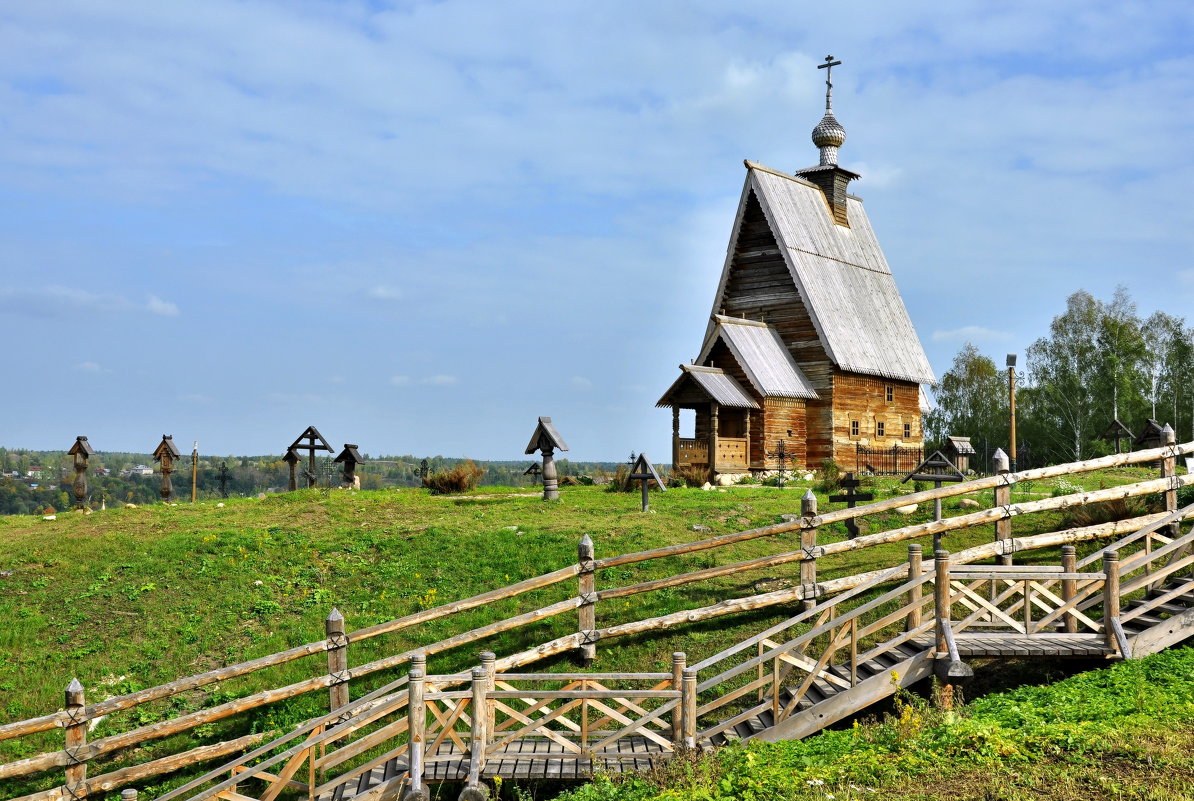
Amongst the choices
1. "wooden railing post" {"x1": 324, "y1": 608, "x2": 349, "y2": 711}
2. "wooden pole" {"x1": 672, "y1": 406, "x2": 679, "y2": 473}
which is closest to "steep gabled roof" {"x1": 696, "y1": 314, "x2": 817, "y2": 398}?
"wooden pole" {"x1": 672, "y1": 406, "x2": 679, "y2": 473}

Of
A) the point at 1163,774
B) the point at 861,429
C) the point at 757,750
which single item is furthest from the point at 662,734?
the point at 861,429

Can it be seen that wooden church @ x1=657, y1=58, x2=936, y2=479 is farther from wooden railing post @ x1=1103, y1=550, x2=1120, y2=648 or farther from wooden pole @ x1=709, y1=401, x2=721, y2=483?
wooden railing post @ x1=1103, y1=550, x2=1120, y2=648

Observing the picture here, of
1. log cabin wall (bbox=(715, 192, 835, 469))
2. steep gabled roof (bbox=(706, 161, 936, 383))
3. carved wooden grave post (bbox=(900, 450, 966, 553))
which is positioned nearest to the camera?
carved wooden grave post (bbox=(900, 450, 966, 553))

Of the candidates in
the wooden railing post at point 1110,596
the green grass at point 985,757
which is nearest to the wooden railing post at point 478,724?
the green grass at point 985,757

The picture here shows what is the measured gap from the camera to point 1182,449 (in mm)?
16203

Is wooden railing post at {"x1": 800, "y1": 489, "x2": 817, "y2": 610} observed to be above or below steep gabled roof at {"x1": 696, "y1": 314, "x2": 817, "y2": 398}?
below

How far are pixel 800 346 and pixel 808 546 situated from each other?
22.1m

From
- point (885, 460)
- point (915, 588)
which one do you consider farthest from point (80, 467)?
point (885, 460)

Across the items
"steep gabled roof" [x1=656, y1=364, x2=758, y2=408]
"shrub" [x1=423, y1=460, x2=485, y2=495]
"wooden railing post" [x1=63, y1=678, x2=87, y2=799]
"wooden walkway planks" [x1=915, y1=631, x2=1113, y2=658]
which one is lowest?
"wooden railing post" [x1=63, y1=678, x2=87, y2=799]

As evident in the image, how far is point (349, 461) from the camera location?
103 ft

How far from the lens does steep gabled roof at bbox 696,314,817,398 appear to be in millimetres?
32875

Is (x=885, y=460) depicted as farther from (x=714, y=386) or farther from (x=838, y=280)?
(x=714, y=386)

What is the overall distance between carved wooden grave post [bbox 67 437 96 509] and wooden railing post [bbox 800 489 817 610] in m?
21.6

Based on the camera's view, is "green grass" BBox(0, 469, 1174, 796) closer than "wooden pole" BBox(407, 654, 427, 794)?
No
